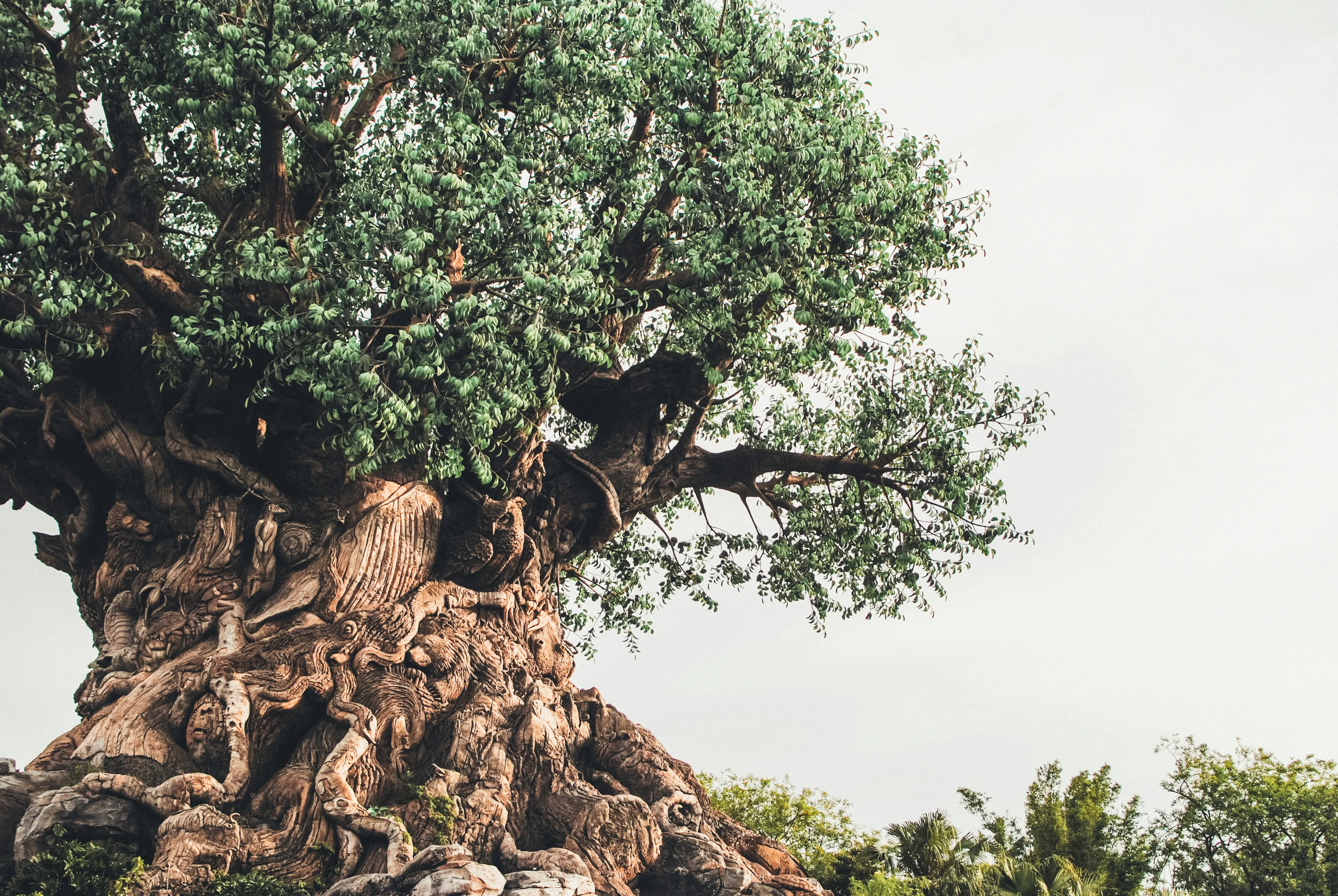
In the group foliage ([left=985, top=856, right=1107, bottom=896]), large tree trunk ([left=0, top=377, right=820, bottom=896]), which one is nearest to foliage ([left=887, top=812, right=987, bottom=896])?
foliage ([left=985, top=856, right=1107, bottom=896])

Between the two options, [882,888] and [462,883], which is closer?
[462,883]

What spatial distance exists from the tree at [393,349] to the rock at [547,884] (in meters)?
0.54

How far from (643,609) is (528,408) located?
8.38 m

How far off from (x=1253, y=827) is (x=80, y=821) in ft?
56.4

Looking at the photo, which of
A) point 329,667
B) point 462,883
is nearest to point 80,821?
point 329,667

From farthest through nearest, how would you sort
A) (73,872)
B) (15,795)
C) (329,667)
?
(329,667)
(15,795)
(73,872)

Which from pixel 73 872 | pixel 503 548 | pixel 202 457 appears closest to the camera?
pixel 73 872

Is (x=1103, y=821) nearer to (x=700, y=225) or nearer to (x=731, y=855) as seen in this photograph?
(x=731, y=855)

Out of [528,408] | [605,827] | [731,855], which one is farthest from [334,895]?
[528,408]

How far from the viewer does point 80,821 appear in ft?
31.1

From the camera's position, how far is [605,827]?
35.9 feet

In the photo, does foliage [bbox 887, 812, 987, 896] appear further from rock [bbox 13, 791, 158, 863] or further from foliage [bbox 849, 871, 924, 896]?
rock [bbox 13, 791, 158, 863]

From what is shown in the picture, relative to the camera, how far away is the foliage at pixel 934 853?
16.3 meters

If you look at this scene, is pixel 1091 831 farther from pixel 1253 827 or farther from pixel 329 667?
pixel 329 667
